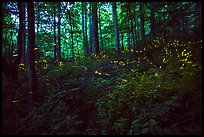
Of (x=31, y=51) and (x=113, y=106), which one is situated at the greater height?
(x=31, y=51)

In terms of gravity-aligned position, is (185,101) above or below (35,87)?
below

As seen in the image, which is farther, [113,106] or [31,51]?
[31,51]

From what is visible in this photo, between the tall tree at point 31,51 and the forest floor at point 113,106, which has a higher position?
the tall tree at point 31,51

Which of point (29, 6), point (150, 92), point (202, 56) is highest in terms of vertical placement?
point (29, 6)

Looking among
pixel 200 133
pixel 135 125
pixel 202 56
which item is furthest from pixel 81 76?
pixel 200 133

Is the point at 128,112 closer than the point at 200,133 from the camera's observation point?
No

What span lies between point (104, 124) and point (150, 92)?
1919 millimetres

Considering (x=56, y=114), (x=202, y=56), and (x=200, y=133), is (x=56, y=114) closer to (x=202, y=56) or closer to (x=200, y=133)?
(x=200, y=133)

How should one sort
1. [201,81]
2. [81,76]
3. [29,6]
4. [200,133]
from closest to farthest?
[200,133]
[201,81]
[29,6]
[81,76]

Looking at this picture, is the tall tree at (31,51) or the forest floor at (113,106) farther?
the tall tree at (31,51)

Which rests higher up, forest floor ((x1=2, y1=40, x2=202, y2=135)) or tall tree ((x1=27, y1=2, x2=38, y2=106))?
tall tree ((x1=27, y1=2, x2=38, y2=106))

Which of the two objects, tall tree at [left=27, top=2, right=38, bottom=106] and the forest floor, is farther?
tall tree at [left=27, top=2, right=38, bottom=106]

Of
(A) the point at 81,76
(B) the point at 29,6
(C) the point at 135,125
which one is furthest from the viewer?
(A) the point at 81,76

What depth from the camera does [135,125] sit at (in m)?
5.39
